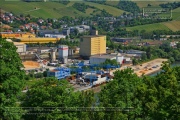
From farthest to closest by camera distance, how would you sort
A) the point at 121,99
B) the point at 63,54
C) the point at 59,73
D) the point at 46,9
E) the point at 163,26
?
the point at 46,9
the point at 163,26
the point at 63,54
the point at 59,73
the point at 121,99

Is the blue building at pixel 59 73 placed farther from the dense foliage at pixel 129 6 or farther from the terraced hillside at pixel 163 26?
the dense foliage at pixel 129 6

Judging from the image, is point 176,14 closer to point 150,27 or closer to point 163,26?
point 163,26

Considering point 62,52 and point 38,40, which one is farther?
point 38,40

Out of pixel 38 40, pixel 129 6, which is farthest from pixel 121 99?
pixel 129 6

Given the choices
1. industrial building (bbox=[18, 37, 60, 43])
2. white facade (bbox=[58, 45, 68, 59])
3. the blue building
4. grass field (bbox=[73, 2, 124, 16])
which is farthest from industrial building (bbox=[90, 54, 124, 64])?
grass field (bbox=[73, 2, 124, 16])

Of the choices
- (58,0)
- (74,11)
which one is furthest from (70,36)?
(58,0)

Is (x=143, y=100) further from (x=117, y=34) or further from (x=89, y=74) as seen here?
(x=117, y=34)

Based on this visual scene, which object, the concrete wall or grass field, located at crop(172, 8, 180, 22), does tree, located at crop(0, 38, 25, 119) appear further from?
grass field, located at crop(172, 8, 180, 22)
